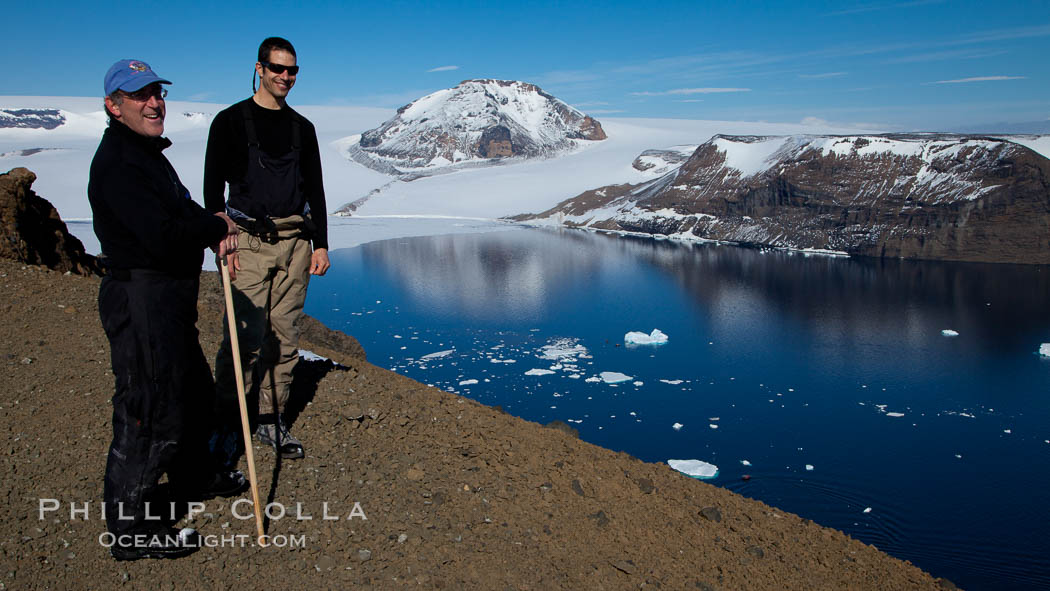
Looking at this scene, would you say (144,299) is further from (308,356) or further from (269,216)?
(308,356)

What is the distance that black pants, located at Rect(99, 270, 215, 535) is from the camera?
2773mm

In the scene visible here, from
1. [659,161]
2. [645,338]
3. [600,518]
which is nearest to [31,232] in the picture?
[600,518]

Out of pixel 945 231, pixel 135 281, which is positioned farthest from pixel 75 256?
pixel 945 231

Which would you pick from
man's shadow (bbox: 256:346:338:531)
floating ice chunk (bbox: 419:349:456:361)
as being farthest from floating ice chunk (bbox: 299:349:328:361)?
floating ice chunk (bbox: 419:349:456:361)

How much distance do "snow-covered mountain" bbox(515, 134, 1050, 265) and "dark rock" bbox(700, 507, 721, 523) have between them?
3440 centimetres

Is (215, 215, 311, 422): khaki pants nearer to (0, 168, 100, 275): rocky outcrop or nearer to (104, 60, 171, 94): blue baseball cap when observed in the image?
(104, 60, 171, 94): blue baseball cap

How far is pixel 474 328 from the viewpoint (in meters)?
19.4

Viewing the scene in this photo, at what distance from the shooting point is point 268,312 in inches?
149

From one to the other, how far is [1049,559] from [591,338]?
11.4 metres

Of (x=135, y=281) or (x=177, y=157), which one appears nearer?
(x=135, y=281)

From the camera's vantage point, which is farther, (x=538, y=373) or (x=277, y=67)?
(x=538, y=373)

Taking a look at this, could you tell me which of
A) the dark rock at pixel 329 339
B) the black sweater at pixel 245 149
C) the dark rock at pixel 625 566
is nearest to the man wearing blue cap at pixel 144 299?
the black sweater at pixel 245 149

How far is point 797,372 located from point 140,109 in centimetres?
1580

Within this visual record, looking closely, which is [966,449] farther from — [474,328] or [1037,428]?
[474,328]
